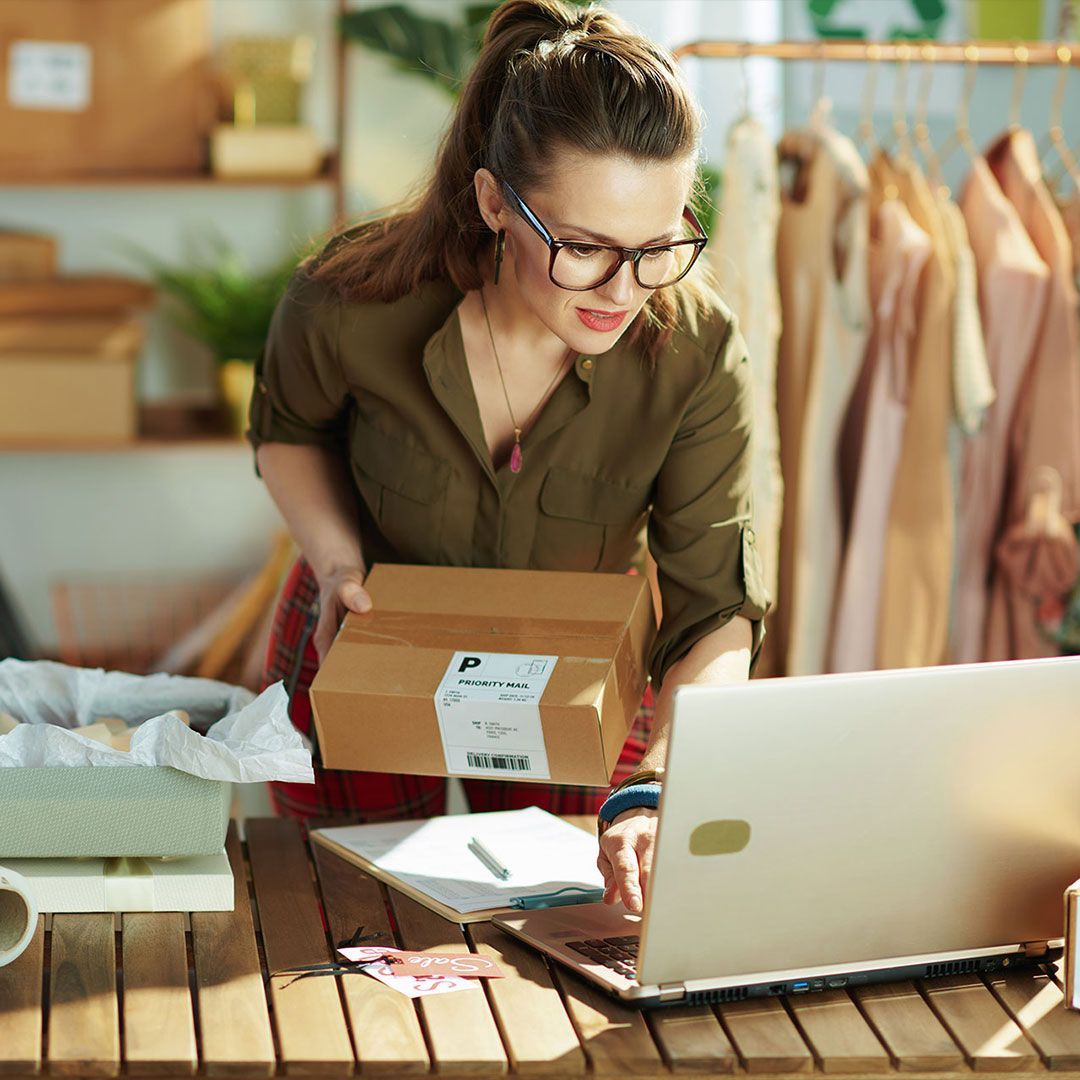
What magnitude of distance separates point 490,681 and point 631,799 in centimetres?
18

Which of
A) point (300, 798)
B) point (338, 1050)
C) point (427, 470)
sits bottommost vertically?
point (300, 798)

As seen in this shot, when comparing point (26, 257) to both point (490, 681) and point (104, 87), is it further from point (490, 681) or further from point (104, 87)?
point (490, 681)

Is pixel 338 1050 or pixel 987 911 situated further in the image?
pixel 987 911

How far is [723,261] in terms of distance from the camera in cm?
249

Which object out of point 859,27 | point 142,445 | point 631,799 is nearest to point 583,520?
point 631,799

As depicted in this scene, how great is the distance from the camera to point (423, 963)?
1.32 metres

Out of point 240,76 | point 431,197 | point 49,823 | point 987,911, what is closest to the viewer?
point 987,911

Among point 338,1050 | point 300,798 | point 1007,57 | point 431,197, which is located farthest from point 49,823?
point 1007,57

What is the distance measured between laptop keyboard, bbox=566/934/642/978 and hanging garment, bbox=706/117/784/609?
1.16 metres

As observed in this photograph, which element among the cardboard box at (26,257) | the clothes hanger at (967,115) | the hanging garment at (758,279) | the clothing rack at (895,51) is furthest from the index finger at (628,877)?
the cardboard box at (26,257)

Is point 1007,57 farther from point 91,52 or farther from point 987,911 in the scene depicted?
point 91,52

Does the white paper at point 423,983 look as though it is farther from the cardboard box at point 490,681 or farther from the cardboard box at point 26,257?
the cardboard box at point 26,257

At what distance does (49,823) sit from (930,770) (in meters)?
0.78

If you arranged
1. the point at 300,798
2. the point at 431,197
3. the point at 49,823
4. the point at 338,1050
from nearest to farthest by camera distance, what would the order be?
1. the point at 338,1050
2. the point at 49,823
3. the point at 431,197
4. the point at 300,798
